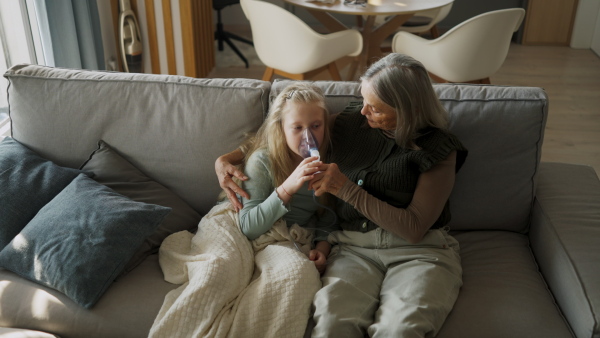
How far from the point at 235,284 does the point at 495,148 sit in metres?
0.92

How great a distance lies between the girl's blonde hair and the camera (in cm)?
185

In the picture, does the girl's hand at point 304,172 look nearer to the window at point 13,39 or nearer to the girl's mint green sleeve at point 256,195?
the girl's mint green sleeve at point 256,195

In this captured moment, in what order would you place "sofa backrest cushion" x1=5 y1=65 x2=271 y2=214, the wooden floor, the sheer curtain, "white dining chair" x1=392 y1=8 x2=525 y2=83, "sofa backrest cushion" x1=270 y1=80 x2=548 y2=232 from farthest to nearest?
the wooden floor, "white dining chair" x1=392 y1=8 x2=525 y2=83, the sheer curtain, "sofa backrest cushion" x1=5 y1=65 x2=271 y2=214, "sofa backrest cushion" x1=270 y1=80 x2=548 y2=232

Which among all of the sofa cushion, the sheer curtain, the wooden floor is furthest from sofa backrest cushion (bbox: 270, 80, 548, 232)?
the sheer curtain

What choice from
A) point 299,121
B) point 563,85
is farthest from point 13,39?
point 563,85

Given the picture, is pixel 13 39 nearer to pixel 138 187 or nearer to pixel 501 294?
pixel 138 187

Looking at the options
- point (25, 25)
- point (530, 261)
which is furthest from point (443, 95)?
point (25, 25)

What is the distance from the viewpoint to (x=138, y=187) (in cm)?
202

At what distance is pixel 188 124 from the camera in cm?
202

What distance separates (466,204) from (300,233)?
1.80 ft

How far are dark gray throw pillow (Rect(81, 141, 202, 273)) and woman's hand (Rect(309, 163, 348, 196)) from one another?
0.53 m

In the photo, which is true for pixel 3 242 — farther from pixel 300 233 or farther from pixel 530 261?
pixel 530 261

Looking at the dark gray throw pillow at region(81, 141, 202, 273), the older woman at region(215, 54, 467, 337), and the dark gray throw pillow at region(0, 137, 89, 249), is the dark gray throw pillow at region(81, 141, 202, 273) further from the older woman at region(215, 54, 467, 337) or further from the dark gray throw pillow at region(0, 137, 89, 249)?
the older woman at region(215, 54, 467, 337)

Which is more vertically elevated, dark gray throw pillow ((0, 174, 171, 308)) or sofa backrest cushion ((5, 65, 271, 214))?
sofa backrest cushion ((5, 65, 271, 214))
